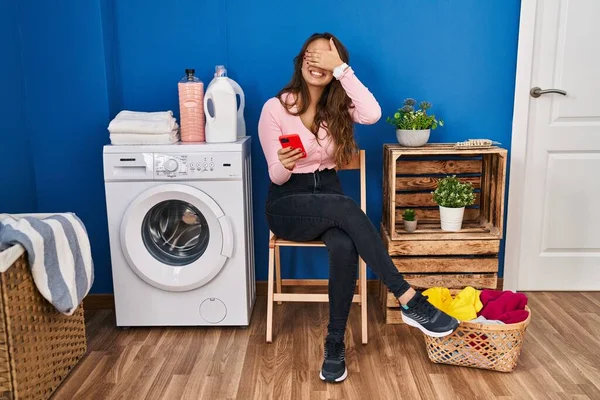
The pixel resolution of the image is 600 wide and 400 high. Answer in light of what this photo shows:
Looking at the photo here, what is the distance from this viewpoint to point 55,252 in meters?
2.00

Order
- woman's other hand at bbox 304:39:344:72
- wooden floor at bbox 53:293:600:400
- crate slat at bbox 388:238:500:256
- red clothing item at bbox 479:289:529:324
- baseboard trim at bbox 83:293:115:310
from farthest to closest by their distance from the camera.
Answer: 1. baseboard trim at bbox 83:293:115:310
2. crate slat at bbox 388:238:500:256
3. woman's other hand at bbox 304:39:344:72
4. red clothing item at bbox 479:289:529:324
5. wooden floor at bbox 53:293:600:400

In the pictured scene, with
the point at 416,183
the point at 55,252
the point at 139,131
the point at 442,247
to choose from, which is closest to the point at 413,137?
the point at 416,183

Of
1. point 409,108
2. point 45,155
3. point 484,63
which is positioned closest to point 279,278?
point 409,108

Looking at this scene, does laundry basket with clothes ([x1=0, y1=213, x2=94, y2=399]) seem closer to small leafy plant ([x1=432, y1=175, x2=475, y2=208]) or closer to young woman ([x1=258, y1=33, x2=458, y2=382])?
young woman ([x1=258, y1=33, x2=458, y2=382])

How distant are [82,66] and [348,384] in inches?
71.3

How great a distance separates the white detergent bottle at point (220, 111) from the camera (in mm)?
2551

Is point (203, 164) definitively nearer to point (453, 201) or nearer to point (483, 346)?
point (453, 201)

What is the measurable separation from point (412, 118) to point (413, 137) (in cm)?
9

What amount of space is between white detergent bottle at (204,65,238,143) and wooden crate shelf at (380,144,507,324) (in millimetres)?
716

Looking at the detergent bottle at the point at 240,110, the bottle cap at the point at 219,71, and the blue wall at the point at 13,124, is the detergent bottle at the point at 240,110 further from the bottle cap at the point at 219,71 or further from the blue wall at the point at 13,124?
the blue wall at the point at 13,124

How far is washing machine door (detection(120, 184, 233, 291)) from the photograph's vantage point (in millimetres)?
2473

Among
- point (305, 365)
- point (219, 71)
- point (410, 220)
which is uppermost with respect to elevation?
point (219, 71)

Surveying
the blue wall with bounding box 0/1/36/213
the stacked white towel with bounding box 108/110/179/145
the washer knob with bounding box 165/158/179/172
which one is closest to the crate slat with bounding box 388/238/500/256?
the washer knob with bounding box 165/158/179/172

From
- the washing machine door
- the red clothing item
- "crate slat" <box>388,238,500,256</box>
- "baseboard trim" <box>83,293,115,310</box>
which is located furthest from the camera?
"baseboard trim" <box>83,293,115,310</box>
